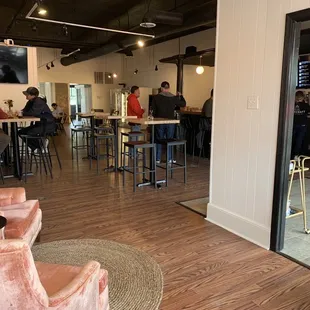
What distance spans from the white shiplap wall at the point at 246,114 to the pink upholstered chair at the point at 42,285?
72.0 inches

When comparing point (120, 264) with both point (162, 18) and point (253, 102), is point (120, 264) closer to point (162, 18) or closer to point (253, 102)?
point (253, 102)

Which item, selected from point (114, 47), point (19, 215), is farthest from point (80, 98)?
point (19, 215)

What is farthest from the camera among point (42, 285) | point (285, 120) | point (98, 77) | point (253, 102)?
point (98, 77)

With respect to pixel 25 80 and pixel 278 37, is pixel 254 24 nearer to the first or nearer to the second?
pixel 278 37

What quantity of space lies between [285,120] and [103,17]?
7933 mm

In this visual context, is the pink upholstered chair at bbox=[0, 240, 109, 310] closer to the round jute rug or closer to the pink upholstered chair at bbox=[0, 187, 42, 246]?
the round jute rug

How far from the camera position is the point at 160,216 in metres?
3.62

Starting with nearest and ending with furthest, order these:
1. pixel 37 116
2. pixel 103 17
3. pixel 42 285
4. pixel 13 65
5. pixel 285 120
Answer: pixel 42 285, pixel 285 120, pixel 37 116, pixel 13 65, pixel 103 17

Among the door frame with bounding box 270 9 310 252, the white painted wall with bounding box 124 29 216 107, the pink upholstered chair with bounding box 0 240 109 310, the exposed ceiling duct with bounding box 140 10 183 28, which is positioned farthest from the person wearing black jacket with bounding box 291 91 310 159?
the pink upholstered chair with bounding box 0 240 109 310

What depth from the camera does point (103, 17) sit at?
9.20m

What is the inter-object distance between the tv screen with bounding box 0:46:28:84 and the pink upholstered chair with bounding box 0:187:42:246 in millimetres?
4724

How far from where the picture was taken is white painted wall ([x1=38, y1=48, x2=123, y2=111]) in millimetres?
13789

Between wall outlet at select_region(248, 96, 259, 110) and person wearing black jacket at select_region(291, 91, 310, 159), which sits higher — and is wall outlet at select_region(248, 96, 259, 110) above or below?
above

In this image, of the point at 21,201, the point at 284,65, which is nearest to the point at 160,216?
the point at 21,201
